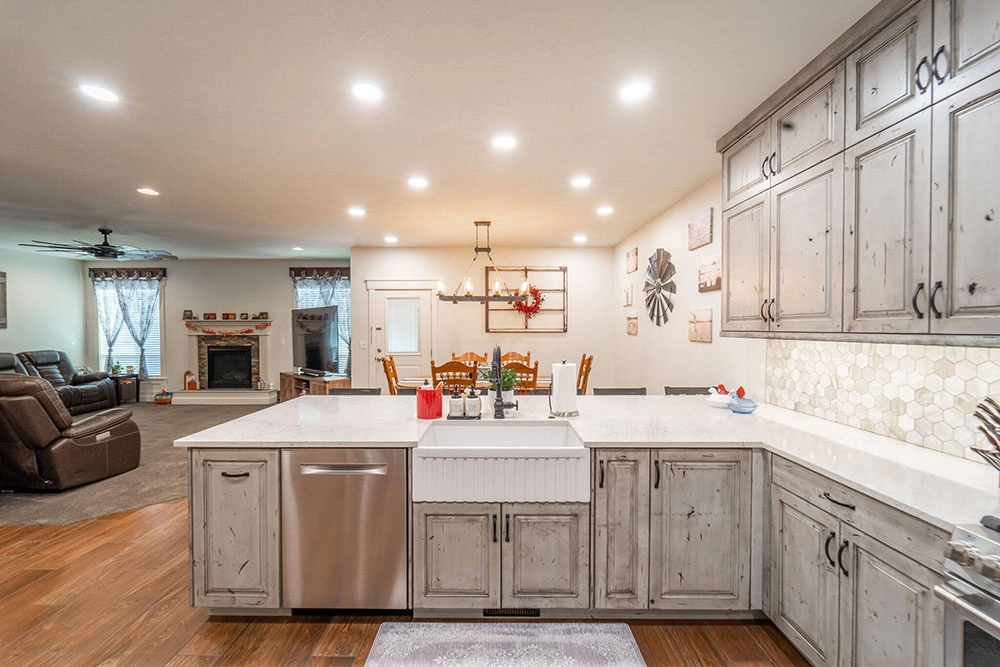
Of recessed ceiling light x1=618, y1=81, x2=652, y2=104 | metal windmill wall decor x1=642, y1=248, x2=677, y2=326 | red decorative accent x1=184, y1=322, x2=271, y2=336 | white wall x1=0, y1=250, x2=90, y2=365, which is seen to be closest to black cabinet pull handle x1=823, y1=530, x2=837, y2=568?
recessed ceiling light x1=618, y1=81, x2=652, y2=104

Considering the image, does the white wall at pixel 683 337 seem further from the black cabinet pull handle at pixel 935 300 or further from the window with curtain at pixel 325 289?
the window with curtain at pixel 325 289

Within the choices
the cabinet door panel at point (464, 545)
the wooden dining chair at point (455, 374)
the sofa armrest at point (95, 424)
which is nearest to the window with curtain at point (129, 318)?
the sofa armrest at point (95, 424)

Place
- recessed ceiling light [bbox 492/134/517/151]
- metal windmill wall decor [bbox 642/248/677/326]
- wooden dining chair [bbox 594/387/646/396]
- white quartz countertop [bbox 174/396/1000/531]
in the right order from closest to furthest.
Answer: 1. white quartz countertop [bbox 174/396/1000/531]
2. recessed ceiling light [bbox 492/134/517/151]
3. wooden dining chair [bbox 594/387/646/396]
4. metal windmill wall decor [bbox 642/248/677/326]

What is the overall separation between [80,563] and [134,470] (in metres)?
1.98

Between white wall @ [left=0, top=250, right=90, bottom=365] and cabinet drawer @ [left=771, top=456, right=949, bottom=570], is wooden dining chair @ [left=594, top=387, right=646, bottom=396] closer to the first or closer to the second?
cabinet drawer @ [left=771, top=456, right=949, bottom=570]

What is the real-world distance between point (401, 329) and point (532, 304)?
1.98 metres

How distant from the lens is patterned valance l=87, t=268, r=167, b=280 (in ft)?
27.4

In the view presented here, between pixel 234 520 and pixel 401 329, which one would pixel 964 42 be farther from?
pixel 401 329

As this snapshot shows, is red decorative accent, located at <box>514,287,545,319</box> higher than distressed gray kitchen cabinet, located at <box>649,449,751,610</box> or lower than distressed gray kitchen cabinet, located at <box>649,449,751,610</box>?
higher

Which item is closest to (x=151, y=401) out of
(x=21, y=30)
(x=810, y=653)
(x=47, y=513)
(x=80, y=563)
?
(x=47, y=513)

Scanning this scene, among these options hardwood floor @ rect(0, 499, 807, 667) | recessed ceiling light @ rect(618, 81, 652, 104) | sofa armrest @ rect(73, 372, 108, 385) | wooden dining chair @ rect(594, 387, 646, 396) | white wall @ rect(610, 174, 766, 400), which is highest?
recessed ceiling light @ rect(618, 81, 652, 104)

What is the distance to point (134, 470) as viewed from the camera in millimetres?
4410

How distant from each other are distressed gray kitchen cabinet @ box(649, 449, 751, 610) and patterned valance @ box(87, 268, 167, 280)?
30.9 ft

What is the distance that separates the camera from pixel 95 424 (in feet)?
13.2
